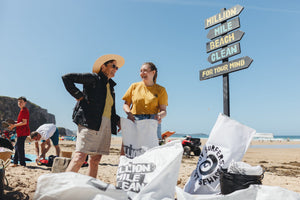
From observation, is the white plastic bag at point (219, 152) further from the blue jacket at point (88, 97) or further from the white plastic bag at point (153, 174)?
the blue jacket at point (88, 97)

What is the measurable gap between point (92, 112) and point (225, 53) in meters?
4.37

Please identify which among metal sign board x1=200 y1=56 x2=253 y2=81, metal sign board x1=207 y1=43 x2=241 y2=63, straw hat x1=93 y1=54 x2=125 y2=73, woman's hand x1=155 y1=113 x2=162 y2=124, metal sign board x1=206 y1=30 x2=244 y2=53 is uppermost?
metal sign board x1=206 y1=30 x2=244 y2=53

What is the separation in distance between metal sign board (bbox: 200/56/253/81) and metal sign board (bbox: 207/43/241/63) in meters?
0.21

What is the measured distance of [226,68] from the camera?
543 cm

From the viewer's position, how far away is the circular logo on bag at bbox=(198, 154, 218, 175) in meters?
2.28

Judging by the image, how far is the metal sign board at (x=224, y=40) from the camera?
17.3ft

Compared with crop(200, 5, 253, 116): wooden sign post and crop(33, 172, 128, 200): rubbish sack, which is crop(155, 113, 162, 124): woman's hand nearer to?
crop(33, 172, 128, 200): rubbish sack

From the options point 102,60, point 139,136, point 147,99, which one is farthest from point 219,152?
point 102,60

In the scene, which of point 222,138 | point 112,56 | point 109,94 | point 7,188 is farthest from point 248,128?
point 7,188

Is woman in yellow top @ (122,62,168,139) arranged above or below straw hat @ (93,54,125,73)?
below

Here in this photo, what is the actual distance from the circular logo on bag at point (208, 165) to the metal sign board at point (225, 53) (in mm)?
3765

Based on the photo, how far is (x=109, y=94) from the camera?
2.52 meters

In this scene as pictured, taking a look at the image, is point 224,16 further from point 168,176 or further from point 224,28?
point 168,176

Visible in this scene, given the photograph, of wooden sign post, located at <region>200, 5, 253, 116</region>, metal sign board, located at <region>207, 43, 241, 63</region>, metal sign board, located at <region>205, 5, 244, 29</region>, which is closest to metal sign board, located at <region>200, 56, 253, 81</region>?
wooden sign post, located at <region>200, 5, 253, 116</region>
